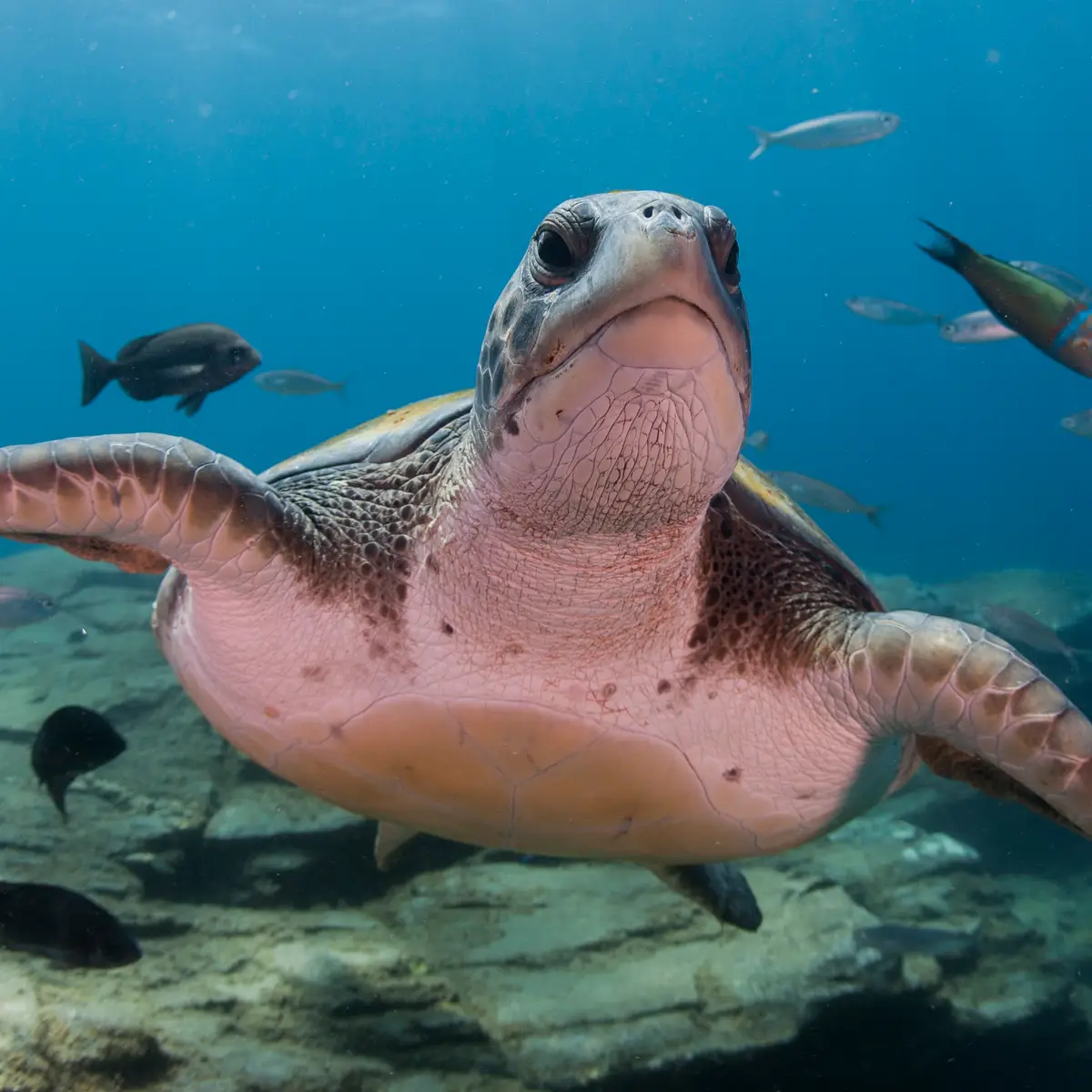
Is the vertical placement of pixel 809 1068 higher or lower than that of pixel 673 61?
lower

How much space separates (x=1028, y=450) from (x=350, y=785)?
7096 centimetres

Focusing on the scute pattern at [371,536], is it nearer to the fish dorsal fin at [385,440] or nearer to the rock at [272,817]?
the fish dorsal fin at [385,440]

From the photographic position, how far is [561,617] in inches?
71.8

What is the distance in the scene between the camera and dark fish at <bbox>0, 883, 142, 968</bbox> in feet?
6.91

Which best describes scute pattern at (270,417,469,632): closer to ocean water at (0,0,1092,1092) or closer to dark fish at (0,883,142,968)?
dark fish at (0,883,142,968)

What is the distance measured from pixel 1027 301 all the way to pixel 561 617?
192 centimetres

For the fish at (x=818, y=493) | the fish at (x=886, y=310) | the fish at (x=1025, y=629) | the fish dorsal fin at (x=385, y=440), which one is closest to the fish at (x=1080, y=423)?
the fish at (x=1025, y=629)

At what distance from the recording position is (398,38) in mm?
35219

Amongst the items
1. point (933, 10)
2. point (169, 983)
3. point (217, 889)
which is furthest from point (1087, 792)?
point (933, 10)

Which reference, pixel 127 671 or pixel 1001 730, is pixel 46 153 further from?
pixel 1001 730

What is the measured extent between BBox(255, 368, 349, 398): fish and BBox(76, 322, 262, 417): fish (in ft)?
13.3

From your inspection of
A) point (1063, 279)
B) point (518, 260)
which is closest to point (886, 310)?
point (1063, 279)

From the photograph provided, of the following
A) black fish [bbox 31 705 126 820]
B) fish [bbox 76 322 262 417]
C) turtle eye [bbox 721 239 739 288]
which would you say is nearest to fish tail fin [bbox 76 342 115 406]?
fish [bbox 76 322 262 417]

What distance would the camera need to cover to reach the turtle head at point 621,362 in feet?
3.69
